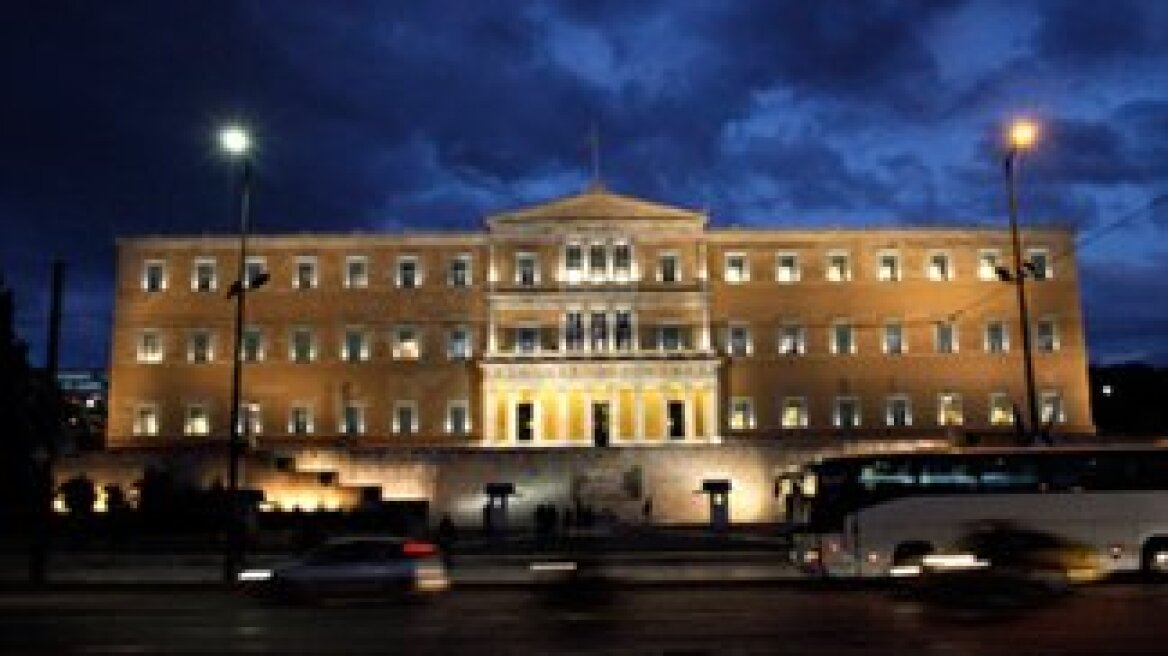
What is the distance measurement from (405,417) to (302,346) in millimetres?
6872

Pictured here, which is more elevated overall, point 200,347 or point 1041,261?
point 1041,261

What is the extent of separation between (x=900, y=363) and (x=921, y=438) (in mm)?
4577

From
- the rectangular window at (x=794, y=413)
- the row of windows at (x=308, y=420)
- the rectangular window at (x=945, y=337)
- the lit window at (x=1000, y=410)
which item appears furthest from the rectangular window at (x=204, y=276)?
the lit window at (x=1000, y=410)

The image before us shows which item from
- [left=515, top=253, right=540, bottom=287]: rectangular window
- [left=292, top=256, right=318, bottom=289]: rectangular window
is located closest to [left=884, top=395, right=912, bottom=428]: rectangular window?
[left=515, top=253, right=540, bottom=287]: rectangular window

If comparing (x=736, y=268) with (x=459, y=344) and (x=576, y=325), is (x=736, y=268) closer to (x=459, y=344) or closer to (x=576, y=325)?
(x=576, y=325)

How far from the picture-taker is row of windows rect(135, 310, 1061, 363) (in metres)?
61.2

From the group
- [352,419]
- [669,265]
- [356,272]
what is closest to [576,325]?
[669,265]

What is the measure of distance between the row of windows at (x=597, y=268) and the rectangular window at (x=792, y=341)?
112 inches

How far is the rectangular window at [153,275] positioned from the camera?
62.9 meters

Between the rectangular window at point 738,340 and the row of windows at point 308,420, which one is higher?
the rectangular window at point 738,340

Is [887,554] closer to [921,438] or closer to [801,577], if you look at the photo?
[801,577]

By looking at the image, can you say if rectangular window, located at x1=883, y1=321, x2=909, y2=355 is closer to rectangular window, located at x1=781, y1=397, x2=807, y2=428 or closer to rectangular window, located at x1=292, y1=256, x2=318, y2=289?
rectangular window, located at x1=781, y1=397, x2=807, y2=428

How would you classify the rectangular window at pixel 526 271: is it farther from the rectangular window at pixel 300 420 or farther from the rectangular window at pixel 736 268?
the rectangular window at pixel 300 420

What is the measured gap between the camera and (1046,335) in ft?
203
